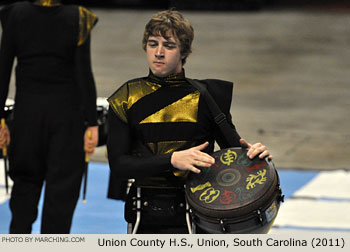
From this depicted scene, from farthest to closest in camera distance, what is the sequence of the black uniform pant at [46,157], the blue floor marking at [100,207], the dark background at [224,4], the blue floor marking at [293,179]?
1. the dark background at [224,4]
2. the blue floor marking at [293,179]
3. the blue floor marking at [100,207]
4. the black uniform pant at [46,157]

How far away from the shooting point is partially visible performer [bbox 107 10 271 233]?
424 cm

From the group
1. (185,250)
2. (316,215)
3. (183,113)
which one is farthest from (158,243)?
(316,215)

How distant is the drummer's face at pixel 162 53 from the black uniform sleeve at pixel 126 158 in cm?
33

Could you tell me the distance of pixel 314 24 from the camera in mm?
23328

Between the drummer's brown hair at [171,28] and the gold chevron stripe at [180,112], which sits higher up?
the drummer's brown hair at [171,28]

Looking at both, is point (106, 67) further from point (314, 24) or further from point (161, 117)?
point (161, 117)

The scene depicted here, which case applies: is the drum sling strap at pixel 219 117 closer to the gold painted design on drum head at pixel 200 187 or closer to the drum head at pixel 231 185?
the drum head at pixel 231 185

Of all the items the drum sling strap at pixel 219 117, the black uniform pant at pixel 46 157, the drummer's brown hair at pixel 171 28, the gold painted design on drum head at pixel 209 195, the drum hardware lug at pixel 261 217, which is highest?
the drummer's brown hair at pixel 171 28

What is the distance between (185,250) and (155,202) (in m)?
0.72

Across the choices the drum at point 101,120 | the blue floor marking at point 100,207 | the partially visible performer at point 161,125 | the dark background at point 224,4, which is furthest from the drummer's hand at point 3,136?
the dark background at point 224,4

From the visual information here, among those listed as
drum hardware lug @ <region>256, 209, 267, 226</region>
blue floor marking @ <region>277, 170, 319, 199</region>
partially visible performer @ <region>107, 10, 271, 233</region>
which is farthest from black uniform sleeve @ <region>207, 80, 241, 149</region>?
blue floor marking @ <region>277, 170, 319, 199</region>

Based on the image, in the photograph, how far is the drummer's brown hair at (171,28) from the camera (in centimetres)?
424

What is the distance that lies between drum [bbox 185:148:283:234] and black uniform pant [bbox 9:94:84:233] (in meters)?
2.53

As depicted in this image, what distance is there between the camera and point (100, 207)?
30.4ft
